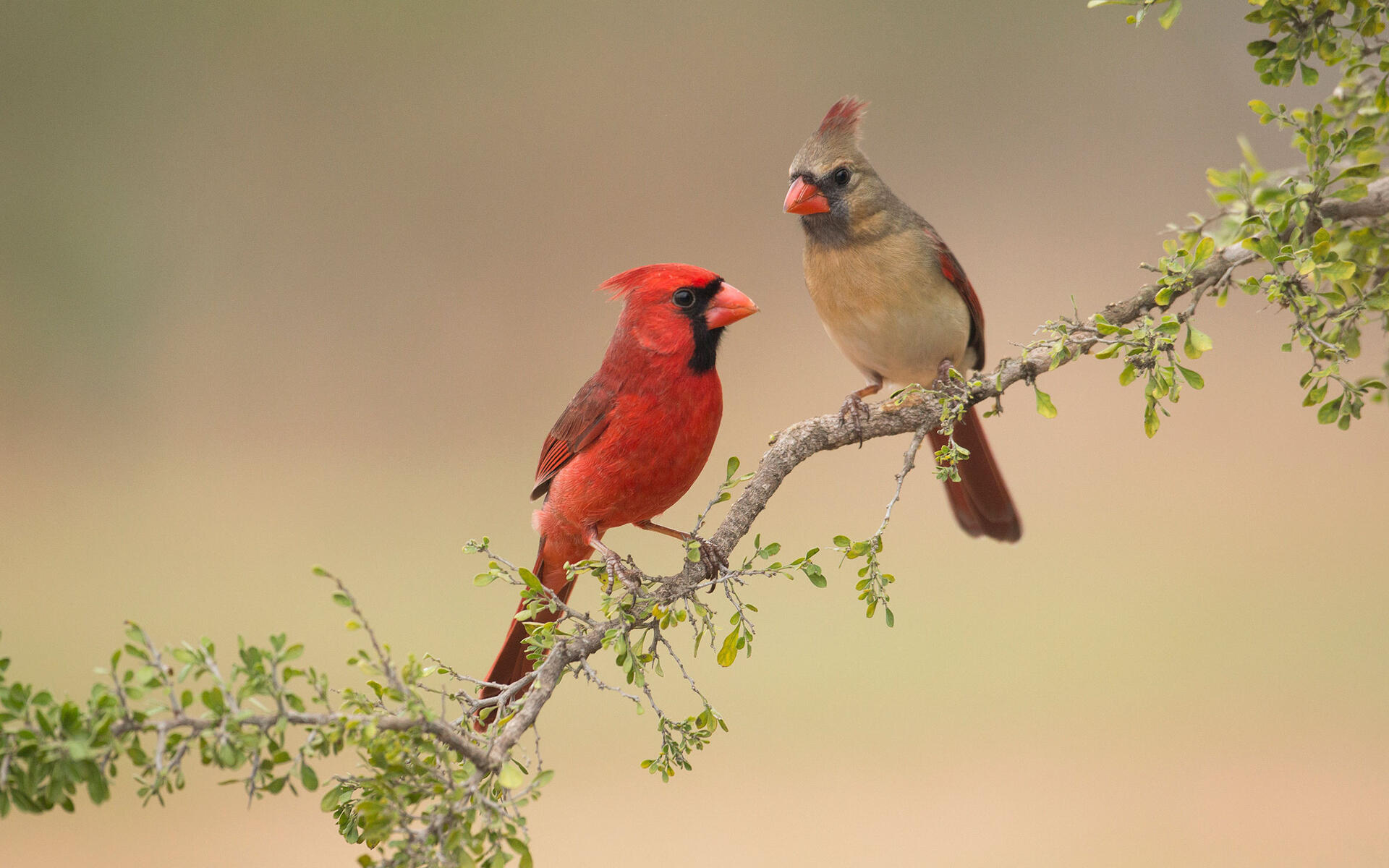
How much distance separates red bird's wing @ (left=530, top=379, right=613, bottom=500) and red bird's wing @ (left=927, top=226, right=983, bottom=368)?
3.21 feet

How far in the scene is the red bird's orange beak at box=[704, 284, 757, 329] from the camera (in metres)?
1.39

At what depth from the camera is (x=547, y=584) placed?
1725 mm

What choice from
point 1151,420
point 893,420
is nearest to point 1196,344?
point 1151,420

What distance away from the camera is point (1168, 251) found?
5.26 ft

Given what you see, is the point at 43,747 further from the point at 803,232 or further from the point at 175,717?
the point at 803,232

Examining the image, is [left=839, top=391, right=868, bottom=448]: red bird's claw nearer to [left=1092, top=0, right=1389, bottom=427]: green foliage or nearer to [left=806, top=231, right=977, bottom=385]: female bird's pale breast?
[left=806, top=231, right=977, bottom=385]: female bird's pale breast

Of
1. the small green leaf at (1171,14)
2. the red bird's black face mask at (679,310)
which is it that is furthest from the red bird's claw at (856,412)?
the small green leaf at (1171,14)

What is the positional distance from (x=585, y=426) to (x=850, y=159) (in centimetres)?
83

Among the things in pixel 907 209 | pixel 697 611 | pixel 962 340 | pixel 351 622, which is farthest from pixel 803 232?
pixel 351 622

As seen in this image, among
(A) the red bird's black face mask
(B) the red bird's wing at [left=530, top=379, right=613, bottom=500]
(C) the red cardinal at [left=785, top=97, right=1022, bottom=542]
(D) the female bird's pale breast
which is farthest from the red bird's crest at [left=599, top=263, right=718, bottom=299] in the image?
(D) the female bird's pale breast

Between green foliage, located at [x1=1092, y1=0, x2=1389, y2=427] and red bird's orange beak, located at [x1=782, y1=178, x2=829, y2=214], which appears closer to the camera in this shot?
green foliage, located at [x1=1092, y1=0, x2=1389, y2=427]

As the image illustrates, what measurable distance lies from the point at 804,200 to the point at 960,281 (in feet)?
1.72

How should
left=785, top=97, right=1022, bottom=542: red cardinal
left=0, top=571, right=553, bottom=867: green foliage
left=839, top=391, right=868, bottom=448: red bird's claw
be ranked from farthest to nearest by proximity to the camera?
left=785, top=97, right=1022, bottom=542: red cardinal < left=839, top=391, right=868, bottom=448: red bird's claw < left=0, top=571, right=553, bottom=867: green foliage

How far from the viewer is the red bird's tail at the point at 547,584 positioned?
153 centimetres
